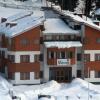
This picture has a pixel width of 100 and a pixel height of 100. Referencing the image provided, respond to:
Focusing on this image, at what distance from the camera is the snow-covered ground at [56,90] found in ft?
205

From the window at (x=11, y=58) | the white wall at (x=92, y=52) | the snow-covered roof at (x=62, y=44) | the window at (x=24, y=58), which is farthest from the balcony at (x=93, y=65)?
the window at (x=11, y=58)

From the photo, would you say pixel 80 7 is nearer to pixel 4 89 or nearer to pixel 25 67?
pixel 25 67

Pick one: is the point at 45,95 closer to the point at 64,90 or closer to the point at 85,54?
the point at 64,90

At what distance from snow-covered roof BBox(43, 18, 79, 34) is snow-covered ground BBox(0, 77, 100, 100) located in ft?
21.0

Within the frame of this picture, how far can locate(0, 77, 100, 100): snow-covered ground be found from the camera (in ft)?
205

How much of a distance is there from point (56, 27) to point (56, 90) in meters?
10.1

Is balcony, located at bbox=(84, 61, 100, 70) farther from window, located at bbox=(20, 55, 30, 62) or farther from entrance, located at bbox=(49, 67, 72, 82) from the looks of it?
window, located at bbox=(20, 55, 30, 62)

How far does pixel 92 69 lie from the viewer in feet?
240

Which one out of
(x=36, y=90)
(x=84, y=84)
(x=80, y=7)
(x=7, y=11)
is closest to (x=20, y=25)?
(x=36, y=90)

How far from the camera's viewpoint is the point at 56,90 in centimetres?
6681

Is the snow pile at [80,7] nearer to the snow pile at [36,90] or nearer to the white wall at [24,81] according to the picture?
the white wall at [24,81]

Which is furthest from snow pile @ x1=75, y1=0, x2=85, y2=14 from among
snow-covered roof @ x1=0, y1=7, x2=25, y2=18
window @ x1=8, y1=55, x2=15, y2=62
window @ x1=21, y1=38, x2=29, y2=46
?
window @ x1=21, y1=38, x2=29, y2=46

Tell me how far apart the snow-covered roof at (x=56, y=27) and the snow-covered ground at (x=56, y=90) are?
252 inches

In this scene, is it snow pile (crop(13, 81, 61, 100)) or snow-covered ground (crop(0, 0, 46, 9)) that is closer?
snow pile (crop(13, 81, 61, 100))
